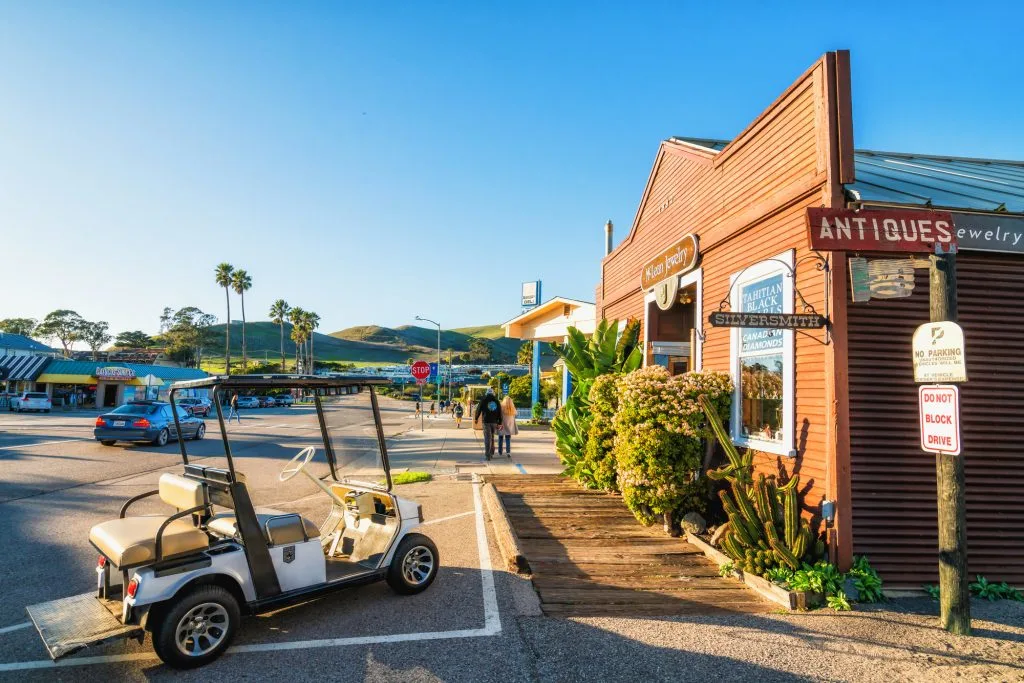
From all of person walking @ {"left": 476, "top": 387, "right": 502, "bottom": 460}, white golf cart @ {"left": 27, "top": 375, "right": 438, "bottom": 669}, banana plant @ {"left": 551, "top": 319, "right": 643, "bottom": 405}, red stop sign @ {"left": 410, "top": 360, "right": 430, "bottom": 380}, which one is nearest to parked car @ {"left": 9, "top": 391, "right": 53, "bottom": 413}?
red stop sign @ {"left": 410, "top": 360, "right": 430, "bottom": 380}

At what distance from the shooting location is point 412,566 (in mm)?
5828

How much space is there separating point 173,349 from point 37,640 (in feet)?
383

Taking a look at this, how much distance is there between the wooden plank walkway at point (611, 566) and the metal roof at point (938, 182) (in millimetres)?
4046

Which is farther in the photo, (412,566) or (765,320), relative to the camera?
(765,320)

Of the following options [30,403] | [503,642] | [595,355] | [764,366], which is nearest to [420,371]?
[595,355]

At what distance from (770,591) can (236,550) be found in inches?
182

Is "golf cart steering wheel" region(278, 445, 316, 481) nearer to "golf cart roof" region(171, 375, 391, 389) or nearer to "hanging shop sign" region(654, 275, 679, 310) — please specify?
"golf cart roof" region(171, 375, 391, 389)

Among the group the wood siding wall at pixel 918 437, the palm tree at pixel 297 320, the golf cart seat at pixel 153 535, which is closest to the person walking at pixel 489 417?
the wood siding wall at pixel 918 437

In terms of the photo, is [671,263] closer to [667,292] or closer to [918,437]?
[667,292]

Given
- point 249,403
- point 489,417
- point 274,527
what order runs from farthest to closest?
point 249,403, point 489,417, point 274,527

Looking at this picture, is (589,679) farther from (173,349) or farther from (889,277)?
(173,349)

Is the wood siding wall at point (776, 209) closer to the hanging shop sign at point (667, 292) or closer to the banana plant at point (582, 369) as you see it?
the hanging shop sign at point (667, 292)

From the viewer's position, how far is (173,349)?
355 ft

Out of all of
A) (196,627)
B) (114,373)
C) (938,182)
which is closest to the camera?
(196,627)
